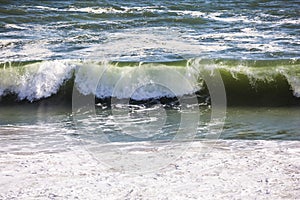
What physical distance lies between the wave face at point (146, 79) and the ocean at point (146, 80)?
0.02m

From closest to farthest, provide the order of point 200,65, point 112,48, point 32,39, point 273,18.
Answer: point 200,65 → point 112,48 → point 32,39 → point 273,18

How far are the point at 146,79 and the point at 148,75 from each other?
0.07 meters

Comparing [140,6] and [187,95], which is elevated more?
[140,6]

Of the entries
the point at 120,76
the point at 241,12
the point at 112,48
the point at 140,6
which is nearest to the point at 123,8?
the point at 140,6

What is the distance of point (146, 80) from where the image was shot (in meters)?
8.72

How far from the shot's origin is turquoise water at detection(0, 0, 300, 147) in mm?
6414

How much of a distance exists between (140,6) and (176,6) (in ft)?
2.87

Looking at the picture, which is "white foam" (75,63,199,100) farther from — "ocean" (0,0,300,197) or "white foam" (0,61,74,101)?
"white foam" (0,61,74,101)

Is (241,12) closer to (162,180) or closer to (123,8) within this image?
(123,8)

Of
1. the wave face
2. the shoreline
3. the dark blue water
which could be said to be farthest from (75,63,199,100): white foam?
the shoreline

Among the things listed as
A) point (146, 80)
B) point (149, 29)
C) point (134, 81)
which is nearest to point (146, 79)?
point (146, 80)

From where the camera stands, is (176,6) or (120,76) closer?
(120,76)

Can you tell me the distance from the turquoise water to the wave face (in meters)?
0.01

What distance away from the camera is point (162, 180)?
409 cm
